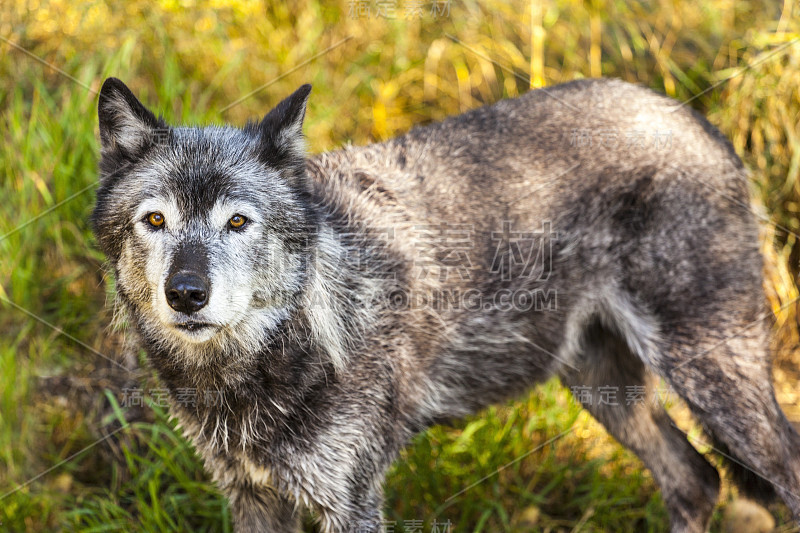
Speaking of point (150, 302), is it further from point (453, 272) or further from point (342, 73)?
point (342, 73)

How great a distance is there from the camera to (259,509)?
3.63m

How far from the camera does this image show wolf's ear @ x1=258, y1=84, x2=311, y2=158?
3324 millimetres

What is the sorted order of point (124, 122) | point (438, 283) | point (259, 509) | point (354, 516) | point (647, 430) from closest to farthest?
point (124, 122) → point (354, 516) → point (259, 509) → point (438, 283) → point (647, 430)

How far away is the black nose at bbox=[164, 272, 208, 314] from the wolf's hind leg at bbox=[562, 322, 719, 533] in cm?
227

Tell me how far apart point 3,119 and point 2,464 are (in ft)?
8.17

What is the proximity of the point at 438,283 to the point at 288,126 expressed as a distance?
108 cm

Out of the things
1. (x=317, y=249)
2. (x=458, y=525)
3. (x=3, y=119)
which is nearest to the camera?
(x=317, y=249)

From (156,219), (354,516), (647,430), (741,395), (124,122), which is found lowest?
(354,516)

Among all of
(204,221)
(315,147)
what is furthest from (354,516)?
(315,147)

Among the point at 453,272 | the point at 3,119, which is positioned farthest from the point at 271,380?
the point at 3,119

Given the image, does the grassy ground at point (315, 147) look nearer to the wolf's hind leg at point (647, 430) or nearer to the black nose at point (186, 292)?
the wolf's hind leg at point (647, 430)

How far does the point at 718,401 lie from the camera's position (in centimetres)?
391

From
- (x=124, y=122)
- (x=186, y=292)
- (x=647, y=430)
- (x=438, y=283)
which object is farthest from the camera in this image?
(x=647, y=430)

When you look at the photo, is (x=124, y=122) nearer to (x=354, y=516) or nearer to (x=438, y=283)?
(x=438, y=283)
